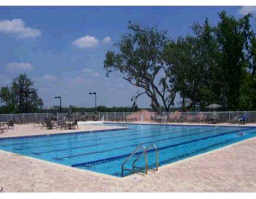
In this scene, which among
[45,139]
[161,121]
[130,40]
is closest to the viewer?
[45,139]

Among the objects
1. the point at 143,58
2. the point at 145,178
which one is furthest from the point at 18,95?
the point at 145,178

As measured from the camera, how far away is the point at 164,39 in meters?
32.9

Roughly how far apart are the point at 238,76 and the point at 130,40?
41.8 ft

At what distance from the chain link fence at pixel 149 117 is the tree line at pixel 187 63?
476cm

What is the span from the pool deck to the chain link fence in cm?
1471

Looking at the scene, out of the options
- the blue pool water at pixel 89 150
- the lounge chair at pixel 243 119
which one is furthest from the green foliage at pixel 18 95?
the lounge chair at pixel 243 119

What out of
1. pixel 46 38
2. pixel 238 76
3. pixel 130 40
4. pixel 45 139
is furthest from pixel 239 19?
pixel 45 139

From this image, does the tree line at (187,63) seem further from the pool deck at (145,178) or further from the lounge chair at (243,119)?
Answer: the pool deck at (145,178)

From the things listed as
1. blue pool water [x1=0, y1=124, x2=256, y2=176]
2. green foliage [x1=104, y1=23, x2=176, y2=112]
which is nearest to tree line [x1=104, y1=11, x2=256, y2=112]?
green foliage [x1=104, y1=23, x2=176, y2=112]

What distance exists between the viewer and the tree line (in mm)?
28344

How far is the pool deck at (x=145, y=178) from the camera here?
4.69 meters

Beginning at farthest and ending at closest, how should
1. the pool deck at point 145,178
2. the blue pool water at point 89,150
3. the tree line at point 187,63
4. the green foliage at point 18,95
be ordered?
the green foliage at point 18,95 → the tree line at point 187,63 → the blue pool water at point 89,150 → the pool deck at point 145,178

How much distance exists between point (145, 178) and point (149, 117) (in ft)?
74.3
